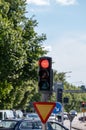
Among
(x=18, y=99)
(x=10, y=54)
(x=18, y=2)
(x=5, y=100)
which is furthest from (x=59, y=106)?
(x=18, y=99)

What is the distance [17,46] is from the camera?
42.6 meters

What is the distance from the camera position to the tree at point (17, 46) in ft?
137

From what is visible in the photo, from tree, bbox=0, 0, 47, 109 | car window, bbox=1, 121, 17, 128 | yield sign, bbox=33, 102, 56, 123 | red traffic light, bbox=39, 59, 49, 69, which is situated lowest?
yield sign, bbox=33, 102, 56, 123

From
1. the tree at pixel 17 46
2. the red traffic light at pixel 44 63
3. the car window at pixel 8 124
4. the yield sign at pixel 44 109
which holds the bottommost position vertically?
the yield sign at pixel 44 109

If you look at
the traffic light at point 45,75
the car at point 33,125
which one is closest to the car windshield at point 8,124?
the car at point 33,125

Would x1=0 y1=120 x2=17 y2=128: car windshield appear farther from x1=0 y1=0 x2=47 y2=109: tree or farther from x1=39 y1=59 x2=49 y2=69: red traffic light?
x1=39 y1=59 x2=49 y2=69: red traffic light

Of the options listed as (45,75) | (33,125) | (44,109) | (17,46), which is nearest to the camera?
(45,75)

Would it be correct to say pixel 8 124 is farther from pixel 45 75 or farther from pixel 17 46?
pixel 45 75

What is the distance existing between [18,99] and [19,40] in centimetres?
4093

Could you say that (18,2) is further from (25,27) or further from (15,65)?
(15,65)

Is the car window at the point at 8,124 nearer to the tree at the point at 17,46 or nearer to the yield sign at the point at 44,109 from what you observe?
the tree at the point at 17,46

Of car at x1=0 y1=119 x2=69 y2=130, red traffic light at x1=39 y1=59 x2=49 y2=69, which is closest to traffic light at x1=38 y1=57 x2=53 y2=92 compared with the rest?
red traffic light at x1=39 y1=59 x2=49 y2=69

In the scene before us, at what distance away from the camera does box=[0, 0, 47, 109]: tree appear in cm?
4166

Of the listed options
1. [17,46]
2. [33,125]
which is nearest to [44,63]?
[33,125]
